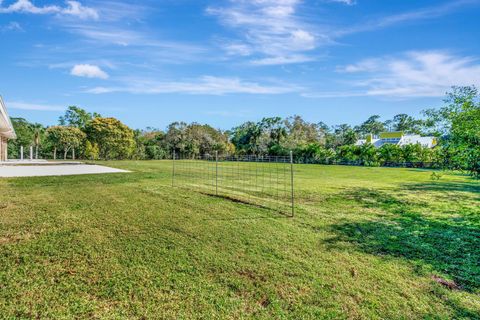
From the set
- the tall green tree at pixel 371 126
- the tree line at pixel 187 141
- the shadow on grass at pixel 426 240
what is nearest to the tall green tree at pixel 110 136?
the tree line at pixel 187 141

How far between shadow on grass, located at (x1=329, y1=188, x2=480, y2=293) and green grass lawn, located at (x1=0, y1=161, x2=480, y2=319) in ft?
0.07

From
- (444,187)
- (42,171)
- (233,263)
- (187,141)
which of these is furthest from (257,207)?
(187,141)

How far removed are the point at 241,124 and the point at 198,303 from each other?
44.7 metres

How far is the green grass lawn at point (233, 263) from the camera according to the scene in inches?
83.3

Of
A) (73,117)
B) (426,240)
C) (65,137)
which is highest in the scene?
(73,117)

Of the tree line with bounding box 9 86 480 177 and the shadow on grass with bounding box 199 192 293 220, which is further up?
the tree line with bounding box 9 86 480 177

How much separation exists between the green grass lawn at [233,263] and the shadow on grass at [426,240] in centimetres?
2

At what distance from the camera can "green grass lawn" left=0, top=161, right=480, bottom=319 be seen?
2115mm

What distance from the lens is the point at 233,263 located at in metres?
2.90

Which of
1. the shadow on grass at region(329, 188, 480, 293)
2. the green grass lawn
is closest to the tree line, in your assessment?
the shadow on grass at region(329, 188, 480, 293)

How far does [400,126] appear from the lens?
58688 mm

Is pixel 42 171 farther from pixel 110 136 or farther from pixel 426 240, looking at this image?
pixel 110 136

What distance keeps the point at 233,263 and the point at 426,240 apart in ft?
9.91

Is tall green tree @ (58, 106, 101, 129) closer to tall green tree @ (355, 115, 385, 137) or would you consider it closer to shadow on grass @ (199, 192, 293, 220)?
shadow on grass @ (199, 192, 293, 220)
